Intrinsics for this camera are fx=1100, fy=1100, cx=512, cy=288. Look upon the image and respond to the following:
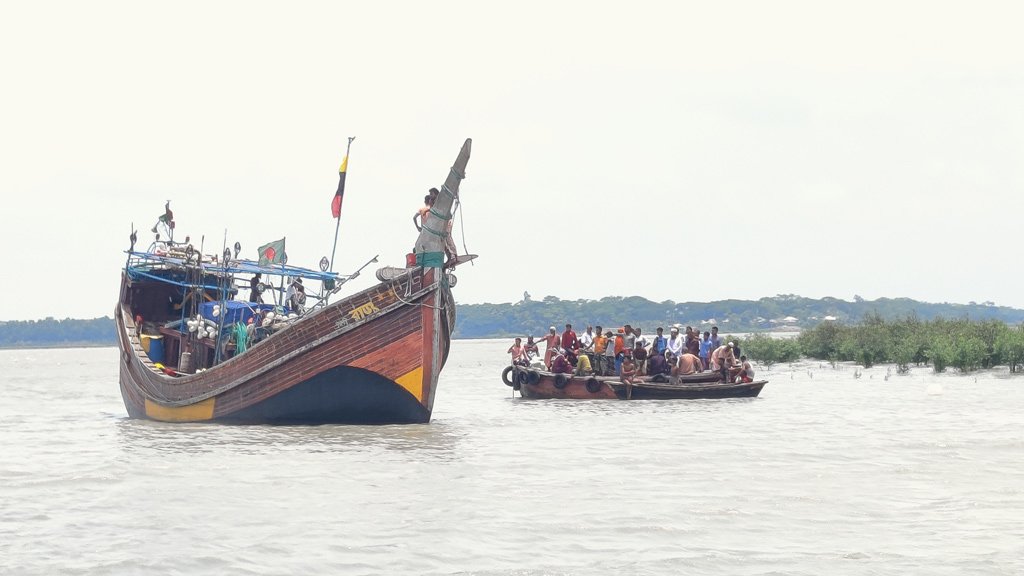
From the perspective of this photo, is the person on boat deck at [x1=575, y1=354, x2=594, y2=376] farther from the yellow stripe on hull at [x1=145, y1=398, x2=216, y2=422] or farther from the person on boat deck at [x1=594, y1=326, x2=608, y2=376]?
the yellow stripe on hull at [x1=145, y1=398, x2=216, y2=422]

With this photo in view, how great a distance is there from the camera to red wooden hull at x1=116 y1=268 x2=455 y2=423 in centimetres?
1694

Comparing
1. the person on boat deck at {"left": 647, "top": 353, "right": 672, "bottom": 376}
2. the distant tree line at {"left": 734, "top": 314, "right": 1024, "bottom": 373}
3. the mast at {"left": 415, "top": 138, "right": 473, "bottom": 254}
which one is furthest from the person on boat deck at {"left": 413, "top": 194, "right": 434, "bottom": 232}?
the distant tree line at {"left": 734, "top": 314, "right": 1024, "bottom": 373}

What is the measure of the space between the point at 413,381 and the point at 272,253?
14.4 ft

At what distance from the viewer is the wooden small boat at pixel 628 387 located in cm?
2423

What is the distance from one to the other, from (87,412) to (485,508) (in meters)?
17.6

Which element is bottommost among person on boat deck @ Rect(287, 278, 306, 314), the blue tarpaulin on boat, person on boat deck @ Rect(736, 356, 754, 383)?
person on boat deck @ Rect(736, 356, 754, 383)

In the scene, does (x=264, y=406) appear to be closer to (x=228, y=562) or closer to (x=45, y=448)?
(x=45, y=448)

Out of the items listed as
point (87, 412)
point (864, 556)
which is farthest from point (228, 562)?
point (87, 412)

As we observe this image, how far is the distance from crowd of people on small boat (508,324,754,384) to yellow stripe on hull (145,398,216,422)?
843 centimetres

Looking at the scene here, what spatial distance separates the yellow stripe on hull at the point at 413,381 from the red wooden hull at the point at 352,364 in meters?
0.02

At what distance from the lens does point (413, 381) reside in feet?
56.5

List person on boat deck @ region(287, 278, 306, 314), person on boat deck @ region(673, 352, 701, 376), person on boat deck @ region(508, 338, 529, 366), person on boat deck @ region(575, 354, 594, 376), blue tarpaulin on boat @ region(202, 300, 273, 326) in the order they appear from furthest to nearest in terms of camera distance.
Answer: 1. person on boat deck @ region(508, 338, 529, 366)
2. person on boat deck @ region(575, 354, 594, 376)
3. person on boat deck @ region(673, 352, 701, 376)
4. person on boat deck @ region(287, 278, 306, 314)
5. blue tarpaulin on boat @ region(202, 300, 273, 326)

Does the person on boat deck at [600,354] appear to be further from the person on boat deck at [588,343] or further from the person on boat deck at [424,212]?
the person on boat deck at [424,212]

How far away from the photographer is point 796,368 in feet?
134
